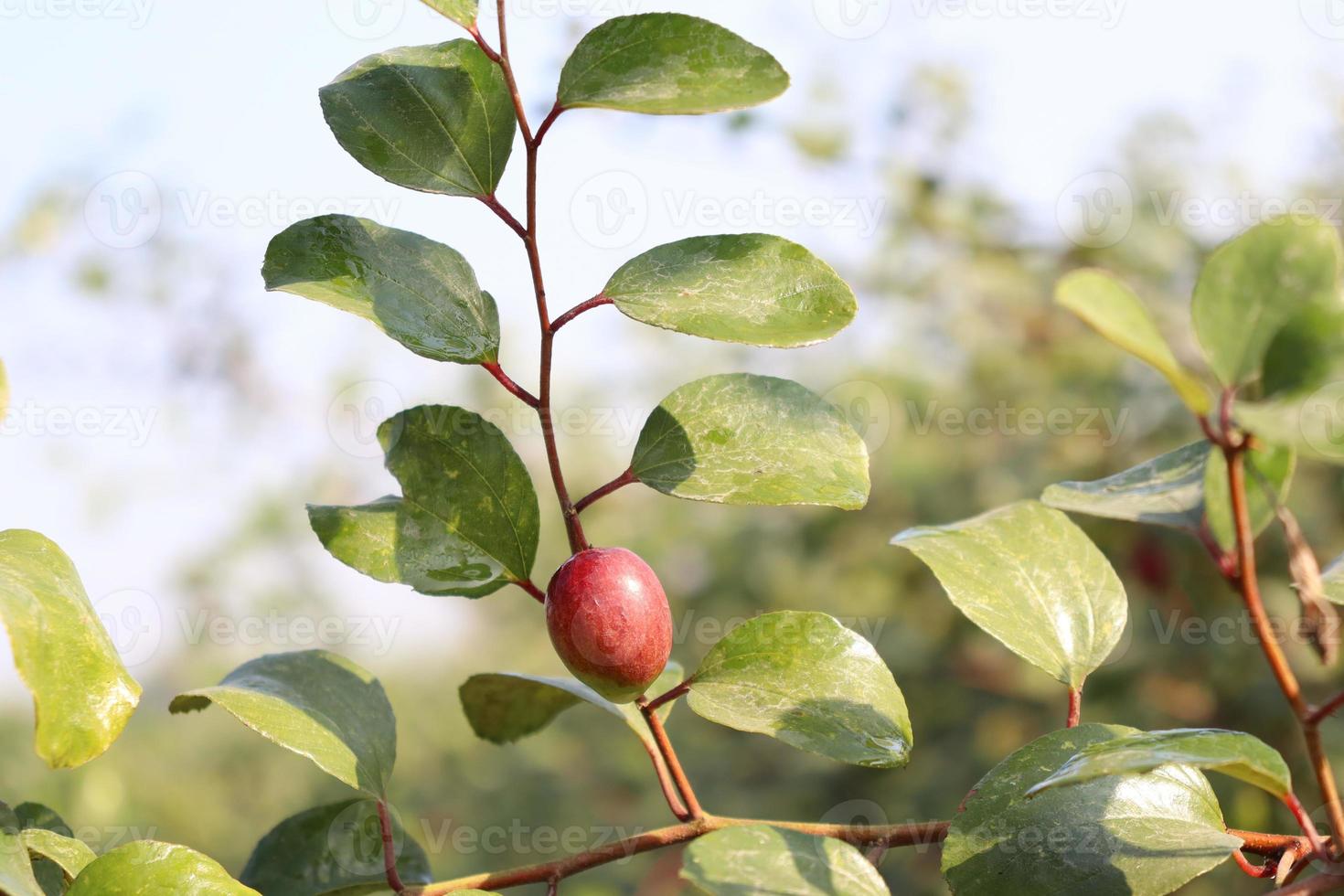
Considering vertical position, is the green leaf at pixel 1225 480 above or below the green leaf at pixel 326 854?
above

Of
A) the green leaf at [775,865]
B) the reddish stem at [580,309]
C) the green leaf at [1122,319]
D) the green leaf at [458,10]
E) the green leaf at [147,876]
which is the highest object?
the green leaf at [458,10]

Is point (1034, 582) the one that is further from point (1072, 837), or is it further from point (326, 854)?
point (326, 854)

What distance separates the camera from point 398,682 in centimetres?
307

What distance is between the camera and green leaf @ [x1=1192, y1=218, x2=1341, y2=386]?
0.27m

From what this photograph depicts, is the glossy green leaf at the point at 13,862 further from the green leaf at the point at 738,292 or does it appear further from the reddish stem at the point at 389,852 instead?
the green leaf at the point at 738,292

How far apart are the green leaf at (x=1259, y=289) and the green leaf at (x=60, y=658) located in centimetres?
31

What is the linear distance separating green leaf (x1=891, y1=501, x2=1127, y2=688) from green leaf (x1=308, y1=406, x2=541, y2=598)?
0.47 feet

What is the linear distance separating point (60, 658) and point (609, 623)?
6.3 inches

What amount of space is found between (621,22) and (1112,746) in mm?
268

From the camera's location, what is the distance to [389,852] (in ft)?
1.43

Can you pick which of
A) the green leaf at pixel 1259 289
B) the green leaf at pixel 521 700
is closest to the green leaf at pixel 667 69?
the green leaf at pixel 1259 289

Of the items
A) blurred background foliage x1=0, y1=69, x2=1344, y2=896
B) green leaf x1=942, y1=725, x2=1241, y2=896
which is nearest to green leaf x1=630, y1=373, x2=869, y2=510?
green leaf x1=942, y1=725, x2=1241, y2=896

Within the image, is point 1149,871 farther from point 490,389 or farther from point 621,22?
point 490,389

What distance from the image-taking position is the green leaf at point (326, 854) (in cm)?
47
